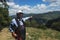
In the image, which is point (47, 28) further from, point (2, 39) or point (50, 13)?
point (2, 39)

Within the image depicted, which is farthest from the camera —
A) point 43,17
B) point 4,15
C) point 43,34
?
point 4,15

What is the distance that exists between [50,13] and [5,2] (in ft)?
5.07

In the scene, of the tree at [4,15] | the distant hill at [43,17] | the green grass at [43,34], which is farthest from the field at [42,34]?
the tree at [4,15]

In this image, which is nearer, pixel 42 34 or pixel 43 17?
pixel 42 34

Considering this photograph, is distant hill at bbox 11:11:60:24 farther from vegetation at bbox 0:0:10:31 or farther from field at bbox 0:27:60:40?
vegetation at bbox 0:0:10:31

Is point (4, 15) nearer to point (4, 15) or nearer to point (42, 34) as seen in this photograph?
point (4, 15)

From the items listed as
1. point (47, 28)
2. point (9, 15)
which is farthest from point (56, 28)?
point (9, 15)

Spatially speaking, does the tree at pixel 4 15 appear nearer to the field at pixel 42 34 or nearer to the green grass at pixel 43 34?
the field at pixel 42 34

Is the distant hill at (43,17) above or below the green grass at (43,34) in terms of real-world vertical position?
above

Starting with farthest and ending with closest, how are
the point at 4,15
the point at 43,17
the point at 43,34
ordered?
the point at 4,15, the point at 43,17, the point at 43,34

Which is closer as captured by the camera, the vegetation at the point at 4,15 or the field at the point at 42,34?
the field at the point at 42,34

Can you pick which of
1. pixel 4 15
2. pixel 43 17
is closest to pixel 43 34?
pixel 43 17

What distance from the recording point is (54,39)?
682 cm

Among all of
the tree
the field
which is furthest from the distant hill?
the tree
